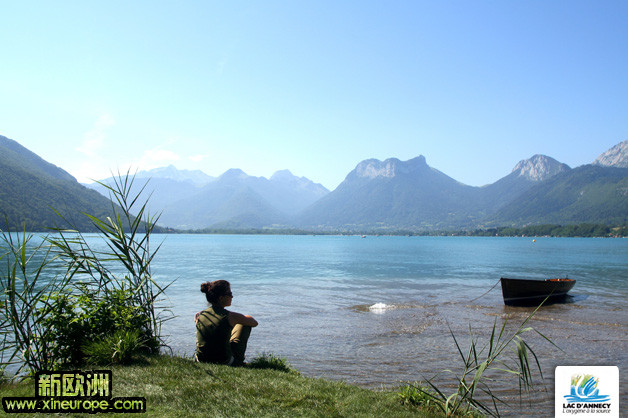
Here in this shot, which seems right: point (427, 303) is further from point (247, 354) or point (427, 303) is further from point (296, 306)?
point (247, 354)

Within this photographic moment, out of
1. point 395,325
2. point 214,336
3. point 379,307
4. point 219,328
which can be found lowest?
point 379,307

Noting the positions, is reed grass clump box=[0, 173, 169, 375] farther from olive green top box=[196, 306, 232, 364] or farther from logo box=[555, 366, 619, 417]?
logo box=[555, 366, 619, 417]

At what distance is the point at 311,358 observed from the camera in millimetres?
12617

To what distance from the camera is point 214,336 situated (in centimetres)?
785

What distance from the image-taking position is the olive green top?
7.73 metres

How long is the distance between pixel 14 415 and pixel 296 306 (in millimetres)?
18629

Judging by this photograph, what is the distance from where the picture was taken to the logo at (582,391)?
233 inches

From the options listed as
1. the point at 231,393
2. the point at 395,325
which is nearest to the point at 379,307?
the point at 395,325

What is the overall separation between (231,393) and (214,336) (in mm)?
1895

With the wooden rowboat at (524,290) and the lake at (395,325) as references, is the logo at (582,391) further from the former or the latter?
the wooden rowboat at (524,290)

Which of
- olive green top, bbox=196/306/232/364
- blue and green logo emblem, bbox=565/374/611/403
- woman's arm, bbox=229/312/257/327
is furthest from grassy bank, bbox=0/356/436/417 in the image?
blue and green logo emblem, bbox=565/374/611/403

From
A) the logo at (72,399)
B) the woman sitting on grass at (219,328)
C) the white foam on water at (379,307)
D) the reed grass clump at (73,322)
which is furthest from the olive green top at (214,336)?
the white foam on water at (379,307)

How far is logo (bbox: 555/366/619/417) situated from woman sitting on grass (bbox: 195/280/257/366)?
5239 mm

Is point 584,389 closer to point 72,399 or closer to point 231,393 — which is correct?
point 231,393
